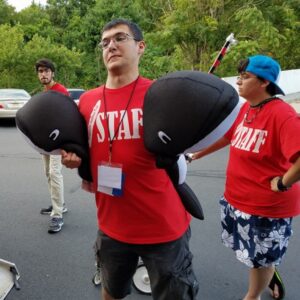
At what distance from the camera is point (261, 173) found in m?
2.07

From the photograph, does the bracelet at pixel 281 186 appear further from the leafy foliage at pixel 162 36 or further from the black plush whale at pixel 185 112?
the leafy foliage at pixel 162 36

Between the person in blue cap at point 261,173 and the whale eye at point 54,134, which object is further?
the person in blue cap at point 261,173

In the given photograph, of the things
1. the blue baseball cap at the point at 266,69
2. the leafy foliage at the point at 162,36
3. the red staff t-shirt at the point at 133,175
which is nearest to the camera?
the red staff t-shirt at the point at 133,175

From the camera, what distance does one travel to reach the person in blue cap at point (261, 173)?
1990mm

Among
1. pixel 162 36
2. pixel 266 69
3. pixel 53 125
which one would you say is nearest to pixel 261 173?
pixel 266 69

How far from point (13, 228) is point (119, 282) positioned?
2.23 metres

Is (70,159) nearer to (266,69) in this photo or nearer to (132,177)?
(132,177)

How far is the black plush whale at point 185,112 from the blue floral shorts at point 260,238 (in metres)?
0.85

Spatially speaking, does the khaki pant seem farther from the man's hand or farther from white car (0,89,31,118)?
white car (0,89,31,118)

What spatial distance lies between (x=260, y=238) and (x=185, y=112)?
1.10 metres

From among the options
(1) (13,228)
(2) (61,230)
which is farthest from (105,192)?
(1) (13,228)

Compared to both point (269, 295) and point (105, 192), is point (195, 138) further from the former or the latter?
point (269, 295)

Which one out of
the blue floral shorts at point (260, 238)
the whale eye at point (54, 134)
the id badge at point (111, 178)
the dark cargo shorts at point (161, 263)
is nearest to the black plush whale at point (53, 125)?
the whale eye at point (54, 134)

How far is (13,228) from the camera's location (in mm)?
3750
